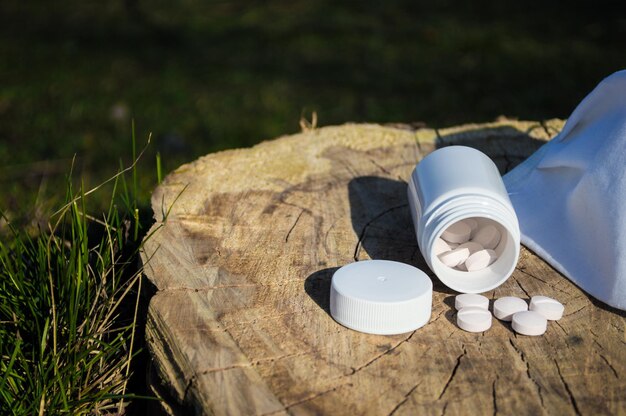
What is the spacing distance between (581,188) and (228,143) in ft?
8.04

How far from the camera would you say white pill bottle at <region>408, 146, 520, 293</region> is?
2.01m

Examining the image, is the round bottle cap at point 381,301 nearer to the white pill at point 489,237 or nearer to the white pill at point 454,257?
the white pill at point 454,257

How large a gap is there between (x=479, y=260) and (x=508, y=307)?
Answer: 18 centimetres

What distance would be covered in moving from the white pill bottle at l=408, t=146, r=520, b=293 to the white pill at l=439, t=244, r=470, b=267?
15mm

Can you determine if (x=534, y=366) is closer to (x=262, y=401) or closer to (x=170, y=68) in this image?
(x=262, y=401)

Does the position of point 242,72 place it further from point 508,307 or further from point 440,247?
point 508,307

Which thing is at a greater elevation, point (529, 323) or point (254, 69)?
point (529, 323)

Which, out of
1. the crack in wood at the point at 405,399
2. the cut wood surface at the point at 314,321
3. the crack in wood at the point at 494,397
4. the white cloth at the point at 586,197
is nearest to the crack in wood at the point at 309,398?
the cut wood surface at the point at 314,321

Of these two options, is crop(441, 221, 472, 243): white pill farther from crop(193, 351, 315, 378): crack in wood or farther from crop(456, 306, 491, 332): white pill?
crop(193, 351, 315, 378): crack in wood

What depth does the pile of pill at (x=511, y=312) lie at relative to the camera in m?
1.90

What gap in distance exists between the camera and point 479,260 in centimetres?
211

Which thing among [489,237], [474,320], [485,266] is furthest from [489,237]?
[474,320]

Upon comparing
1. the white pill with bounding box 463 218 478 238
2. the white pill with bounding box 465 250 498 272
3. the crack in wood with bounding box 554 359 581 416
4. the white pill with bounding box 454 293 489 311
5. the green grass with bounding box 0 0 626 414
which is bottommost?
the green grass with bounding box 0 0 626 414

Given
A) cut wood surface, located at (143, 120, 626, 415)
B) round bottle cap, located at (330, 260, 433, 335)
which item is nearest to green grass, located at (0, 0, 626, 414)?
cut wood surface, located at (143, 120, 626, 415)
